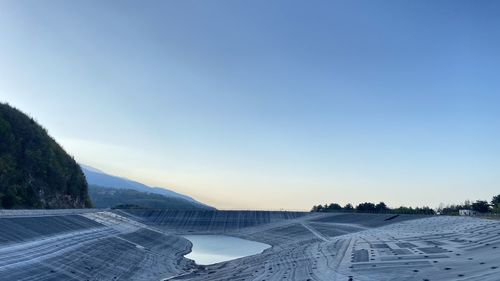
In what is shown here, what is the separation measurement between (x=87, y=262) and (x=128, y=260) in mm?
4928

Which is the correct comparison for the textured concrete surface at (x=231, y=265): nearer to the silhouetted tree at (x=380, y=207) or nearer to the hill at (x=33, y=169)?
the hill at (x=33, y=169)

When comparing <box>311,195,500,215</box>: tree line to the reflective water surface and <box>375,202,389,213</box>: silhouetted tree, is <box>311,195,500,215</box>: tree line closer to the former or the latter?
<box>375,202,389,213</box>: silhouetted tree

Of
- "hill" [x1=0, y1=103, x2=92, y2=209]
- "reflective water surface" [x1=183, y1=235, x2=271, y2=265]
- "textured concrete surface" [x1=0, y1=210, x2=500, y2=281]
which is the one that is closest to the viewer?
"textured concrete surface" [x1=0, y1=210, x2=500, y2=281]

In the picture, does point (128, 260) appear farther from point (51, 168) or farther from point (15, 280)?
point (51, 168)

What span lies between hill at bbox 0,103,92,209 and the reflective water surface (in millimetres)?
18089

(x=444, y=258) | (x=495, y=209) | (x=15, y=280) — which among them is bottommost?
(x=15, y=280)

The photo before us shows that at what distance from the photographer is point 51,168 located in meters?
63.2

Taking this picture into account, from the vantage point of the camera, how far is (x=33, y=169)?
6019 cm

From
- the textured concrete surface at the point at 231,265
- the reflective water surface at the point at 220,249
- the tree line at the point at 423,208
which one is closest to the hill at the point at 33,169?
the textured concrete surface at the point at 231,265

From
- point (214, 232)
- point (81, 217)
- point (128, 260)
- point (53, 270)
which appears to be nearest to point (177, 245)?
point (81, 217)

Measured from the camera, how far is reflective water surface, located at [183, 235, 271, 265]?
38.6m

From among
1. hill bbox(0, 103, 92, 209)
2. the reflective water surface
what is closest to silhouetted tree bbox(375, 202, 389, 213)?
the reflective water surface

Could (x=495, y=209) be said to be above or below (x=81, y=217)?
above

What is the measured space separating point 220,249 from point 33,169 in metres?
27.7
